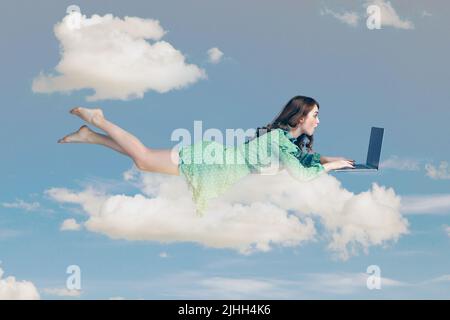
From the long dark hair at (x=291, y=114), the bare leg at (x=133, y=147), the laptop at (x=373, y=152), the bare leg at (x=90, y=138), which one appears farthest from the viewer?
the long dark hair at (x=291, y=114)

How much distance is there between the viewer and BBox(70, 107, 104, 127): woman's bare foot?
22.1 ft

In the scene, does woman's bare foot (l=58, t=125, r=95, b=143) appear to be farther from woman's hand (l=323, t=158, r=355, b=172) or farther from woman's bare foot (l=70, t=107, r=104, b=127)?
woman's hand (l=323, t=158, r=355, b=172)

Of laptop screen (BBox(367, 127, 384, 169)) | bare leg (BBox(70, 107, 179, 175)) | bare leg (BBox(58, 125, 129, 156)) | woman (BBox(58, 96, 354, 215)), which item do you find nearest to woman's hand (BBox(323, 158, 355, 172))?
woman (BBox(58, 96, 354, 215))

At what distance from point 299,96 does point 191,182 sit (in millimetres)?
1595

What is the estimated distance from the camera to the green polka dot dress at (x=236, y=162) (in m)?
6.98

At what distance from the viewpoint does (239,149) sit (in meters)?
7.16

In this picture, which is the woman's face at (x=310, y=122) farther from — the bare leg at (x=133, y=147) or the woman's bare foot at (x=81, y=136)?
the woman's bare foot at (x=81, y=136)

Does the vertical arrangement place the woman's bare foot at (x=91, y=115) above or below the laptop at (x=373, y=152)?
above

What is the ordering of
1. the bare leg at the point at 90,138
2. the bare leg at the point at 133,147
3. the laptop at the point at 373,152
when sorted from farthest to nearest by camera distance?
the laptop at the point at 373,152 < the bare leg at the point at 90,138 < the bare leg at the point at 133,147

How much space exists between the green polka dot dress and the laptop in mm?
490

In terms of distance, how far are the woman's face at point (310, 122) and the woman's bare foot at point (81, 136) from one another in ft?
7.89

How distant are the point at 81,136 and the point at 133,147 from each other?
2.37 ft

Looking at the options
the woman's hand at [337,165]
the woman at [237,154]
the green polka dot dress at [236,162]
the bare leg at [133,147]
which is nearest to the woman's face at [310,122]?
the woman at [237,154]
